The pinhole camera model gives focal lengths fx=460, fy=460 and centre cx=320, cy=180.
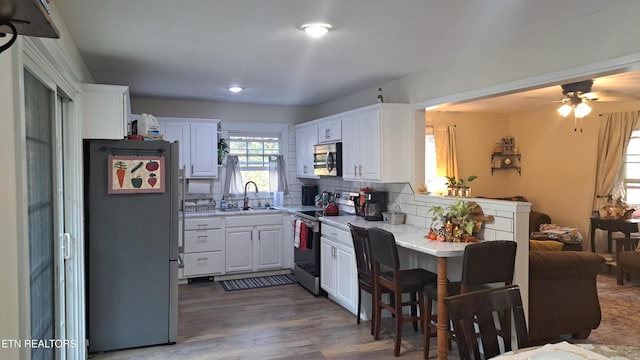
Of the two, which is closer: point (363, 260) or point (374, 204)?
point (363, 260)

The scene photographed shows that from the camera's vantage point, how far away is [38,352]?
95.3 inches

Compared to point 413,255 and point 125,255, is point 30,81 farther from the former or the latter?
point 413,255

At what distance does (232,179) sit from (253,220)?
2.69ft

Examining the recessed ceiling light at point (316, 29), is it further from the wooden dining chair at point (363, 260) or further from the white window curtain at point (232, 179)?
the white window curtain at point (232, 179)

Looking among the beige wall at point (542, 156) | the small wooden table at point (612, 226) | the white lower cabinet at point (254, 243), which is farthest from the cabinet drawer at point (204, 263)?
the small wooden table at point (612, 226)

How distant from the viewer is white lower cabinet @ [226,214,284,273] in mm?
5984

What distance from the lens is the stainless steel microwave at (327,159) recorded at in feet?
17.7

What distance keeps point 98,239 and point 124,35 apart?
161 cm

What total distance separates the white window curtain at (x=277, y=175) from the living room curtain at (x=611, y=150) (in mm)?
4614

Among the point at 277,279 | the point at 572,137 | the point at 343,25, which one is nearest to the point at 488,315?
the point at 343,25

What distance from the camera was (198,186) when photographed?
629 centimetres

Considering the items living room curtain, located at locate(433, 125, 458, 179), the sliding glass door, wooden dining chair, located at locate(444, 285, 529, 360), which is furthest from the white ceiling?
living room curtain, located at locate(433, 125, 458, 179)

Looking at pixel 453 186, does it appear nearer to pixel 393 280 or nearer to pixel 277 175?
pixel 393 280

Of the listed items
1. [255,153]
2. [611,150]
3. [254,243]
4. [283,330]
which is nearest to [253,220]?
[254,243]
